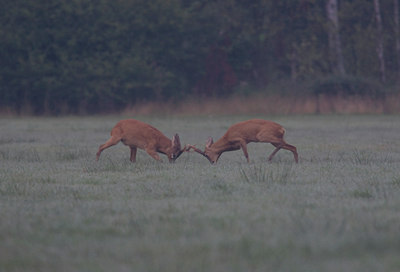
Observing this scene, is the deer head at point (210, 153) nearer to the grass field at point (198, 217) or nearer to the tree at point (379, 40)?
the grass field at point (198, 217)

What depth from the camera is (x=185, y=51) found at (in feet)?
138

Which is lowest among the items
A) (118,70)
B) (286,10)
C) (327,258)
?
(327,258)

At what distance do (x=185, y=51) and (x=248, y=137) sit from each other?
30943 mm

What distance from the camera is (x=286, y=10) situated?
4028 cm

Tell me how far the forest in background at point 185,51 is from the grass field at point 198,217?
1010 inches

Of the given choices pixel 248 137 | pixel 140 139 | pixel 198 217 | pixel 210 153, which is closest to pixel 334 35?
pixel 248 137

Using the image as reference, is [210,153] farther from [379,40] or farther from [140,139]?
[379,40]

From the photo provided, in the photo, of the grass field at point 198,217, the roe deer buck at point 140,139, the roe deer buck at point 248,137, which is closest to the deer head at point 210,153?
the roe deer buck at point 248,137

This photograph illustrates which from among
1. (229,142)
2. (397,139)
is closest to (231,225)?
(229,142)

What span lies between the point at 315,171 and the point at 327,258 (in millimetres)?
4830

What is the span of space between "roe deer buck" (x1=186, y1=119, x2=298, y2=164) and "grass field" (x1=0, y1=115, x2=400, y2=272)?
124cm

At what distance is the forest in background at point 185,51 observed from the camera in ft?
116

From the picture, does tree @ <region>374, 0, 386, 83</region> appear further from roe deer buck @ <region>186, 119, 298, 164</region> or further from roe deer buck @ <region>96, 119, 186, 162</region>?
roe deer buck @ <region>96, 119, 186, 162</region>

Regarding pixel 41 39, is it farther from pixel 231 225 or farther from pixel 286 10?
pixel 231 225
